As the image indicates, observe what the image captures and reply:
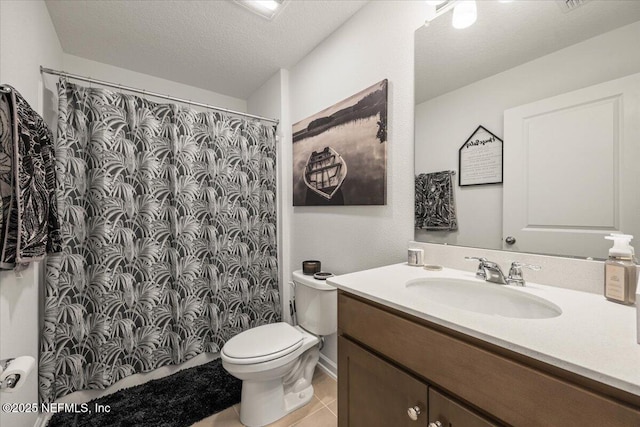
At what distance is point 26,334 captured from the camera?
121 cm

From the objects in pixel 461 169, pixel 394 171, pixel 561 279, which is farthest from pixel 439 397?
pixel 394 171

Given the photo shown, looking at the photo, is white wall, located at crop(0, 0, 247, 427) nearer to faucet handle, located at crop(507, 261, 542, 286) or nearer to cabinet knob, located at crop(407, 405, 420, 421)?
cabinet knob, located at crop(407, 405, 420, 421)

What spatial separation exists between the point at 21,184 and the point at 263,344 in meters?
1.24

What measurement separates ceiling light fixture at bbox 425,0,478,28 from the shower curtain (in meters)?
1.42

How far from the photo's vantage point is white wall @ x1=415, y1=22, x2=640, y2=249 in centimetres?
81

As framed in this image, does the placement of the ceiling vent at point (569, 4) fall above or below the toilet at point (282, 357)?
above

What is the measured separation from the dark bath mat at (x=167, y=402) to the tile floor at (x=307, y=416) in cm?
5

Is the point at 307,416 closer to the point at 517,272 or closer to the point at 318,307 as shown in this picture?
the point at 318,307

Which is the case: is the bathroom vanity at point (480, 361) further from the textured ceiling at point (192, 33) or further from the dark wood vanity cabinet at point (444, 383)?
the textured ceiling at point (192, 33)

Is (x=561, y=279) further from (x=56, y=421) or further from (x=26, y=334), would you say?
(x=56, y=421)

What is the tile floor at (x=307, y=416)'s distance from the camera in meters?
1.39

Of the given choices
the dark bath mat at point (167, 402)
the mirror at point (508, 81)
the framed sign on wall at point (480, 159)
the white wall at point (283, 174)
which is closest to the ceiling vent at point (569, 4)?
the mirror at point (508, 81)

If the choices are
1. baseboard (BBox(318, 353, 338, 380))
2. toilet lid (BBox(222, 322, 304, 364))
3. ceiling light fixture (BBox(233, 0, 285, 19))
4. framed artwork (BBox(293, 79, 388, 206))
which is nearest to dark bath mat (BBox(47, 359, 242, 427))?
toilet lid (BBox(222, 322, 304, 364))

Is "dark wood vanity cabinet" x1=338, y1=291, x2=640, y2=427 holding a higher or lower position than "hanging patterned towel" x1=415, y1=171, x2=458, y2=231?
lower
